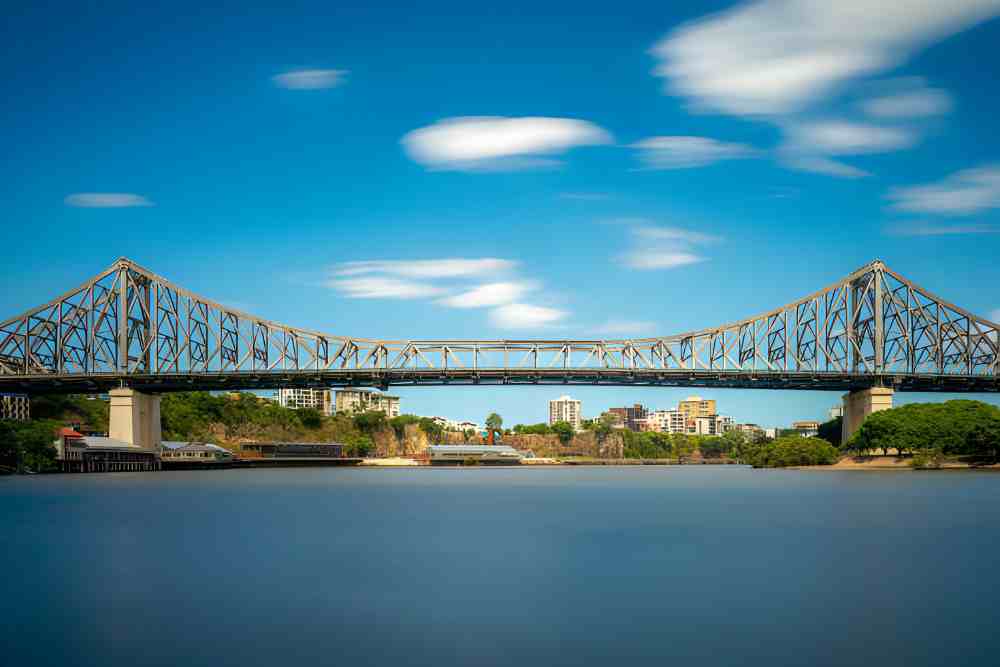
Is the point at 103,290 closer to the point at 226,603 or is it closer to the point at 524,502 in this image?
the point at 524,502

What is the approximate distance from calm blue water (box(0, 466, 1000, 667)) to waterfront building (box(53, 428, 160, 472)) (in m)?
51.1

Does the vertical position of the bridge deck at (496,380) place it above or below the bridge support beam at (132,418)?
above

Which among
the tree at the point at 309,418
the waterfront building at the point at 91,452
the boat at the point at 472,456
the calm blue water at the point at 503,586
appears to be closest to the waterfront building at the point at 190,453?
the waterfront building at the point at 91,452

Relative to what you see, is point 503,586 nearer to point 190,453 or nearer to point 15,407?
point 190,453

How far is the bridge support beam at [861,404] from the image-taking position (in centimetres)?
9750

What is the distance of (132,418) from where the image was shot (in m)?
101

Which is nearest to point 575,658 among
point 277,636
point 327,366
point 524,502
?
point 277,636

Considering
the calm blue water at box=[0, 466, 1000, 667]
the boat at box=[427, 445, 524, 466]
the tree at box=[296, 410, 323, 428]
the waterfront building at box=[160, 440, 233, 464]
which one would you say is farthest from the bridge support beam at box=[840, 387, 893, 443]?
the tree at box=[296, 410, 323, 428]

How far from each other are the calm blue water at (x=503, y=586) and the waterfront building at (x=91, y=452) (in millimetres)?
51124

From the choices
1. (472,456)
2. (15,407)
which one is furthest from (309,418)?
(15,407)

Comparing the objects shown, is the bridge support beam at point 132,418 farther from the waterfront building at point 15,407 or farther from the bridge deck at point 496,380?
the waterfront building at point 15,407

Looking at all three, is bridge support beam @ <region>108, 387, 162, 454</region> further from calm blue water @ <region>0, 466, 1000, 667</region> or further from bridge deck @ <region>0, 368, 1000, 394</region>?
calm blue water @ <region>0, 466, 1000, 667</region>

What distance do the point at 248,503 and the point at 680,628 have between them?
39924 mm

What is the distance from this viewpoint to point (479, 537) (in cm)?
3784
